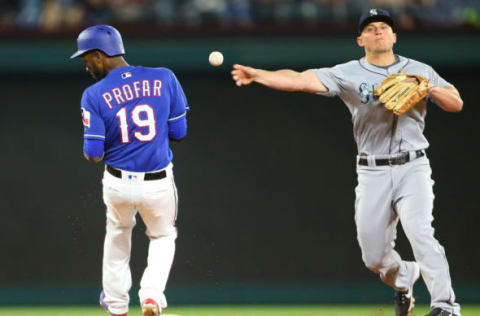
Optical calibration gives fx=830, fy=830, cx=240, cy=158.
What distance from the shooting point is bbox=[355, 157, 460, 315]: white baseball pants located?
507cm

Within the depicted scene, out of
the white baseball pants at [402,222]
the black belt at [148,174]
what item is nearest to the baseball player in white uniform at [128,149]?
the black belt at [148,174]

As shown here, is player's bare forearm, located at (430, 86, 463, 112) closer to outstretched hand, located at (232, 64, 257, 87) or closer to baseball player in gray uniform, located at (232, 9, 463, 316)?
baseball player in gray uniform, located at (232, 9, 463, 316)

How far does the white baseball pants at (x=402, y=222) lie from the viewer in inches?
200

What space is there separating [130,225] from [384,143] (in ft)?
5.77

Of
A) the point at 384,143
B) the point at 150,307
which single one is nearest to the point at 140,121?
the point at 150,307

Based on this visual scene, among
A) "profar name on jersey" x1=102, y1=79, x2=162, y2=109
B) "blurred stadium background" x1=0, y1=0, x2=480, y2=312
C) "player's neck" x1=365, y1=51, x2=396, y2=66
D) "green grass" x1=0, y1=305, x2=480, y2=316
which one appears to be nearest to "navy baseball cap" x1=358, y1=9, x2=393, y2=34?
"player's neck" x1=365, y1=51, x2=396, y2=66

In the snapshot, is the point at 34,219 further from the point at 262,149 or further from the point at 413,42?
the point at 413,42

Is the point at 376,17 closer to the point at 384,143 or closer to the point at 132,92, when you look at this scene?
the point at 384,143

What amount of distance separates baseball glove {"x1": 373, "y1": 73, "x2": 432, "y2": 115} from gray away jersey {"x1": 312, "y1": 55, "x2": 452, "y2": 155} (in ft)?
0.76

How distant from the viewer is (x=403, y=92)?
5.03m

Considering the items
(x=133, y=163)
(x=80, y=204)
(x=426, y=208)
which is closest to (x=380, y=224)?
(x=426, y=208)

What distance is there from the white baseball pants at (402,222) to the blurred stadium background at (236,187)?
244cm

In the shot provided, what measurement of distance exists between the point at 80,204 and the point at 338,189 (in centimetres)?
254

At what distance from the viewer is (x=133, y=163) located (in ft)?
17.7
